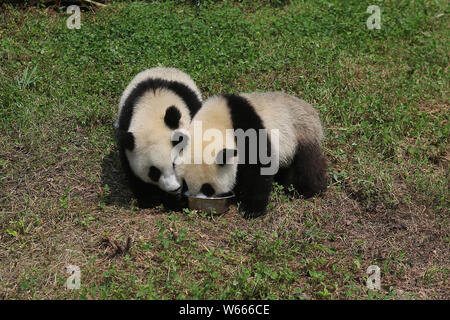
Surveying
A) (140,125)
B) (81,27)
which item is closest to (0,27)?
(81,27)

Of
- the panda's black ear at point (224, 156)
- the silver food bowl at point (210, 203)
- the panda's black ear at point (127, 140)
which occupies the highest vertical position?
the panda's black ear at point (127, 140)

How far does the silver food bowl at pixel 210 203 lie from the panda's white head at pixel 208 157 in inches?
2.0

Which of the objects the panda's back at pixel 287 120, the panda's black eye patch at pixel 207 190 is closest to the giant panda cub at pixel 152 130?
the panda's black eye patch at pixel 207 190

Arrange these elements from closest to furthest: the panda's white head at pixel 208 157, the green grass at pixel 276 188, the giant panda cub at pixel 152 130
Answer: the green grass at pixel 276 188
the panda's white head at pixel 208 157
the giant panda cub at pixel 152 130

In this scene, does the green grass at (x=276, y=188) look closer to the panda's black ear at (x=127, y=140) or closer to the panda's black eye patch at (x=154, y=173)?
the panda's black eye patch at (x=154, y=173)

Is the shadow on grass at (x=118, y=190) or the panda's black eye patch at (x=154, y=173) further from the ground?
the panda's black eye patch at (x=154, y=173)

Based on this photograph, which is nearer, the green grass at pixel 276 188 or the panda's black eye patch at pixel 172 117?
the green grass at pixel 276 188

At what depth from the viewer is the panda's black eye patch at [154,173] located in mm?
4778

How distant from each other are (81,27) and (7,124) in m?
2.41

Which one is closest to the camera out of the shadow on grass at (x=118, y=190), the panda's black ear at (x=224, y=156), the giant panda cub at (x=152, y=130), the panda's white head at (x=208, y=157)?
the panda's black ear at (x=224, y=156)

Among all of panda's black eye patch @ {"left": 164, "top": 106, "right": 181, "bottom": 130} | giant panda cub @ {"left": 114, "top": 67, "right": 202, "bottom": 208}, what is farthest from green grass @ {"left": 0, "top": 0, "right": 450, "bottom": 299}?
panda's black eye patch @ {"left": 164, "top": 106, "right": 181, "bottom": 130}

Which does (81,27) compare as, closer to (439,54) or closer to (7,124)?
(7,124)

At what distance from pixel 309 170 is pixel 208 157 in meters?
1.14

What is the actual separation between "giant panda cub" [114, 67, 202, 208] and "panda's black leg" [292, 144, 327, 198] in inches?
49.2
